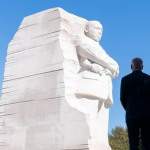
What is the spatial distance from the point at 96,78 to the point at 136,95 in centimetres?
226

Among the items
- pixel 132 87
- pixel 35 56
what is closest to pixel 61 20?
pixel 35 56

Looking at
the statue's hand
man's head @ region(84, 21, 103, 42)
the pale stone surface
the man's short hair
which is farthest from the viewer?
man's head @ region(84, 21, 103, 42)

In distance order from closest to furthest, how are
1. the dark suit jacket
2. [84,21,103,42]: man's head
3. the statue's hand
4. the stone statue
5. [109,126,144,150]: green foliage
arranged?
the dark suit jacket, the stone statue, the statue's hand, [84,21,103,42]: man's head, [109,126,144,150]: green foliage

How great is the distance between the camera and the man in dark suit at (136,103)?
4.00 metres

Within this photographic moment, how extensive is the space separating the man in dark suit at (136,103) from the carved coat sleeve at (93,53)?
7.14 ft

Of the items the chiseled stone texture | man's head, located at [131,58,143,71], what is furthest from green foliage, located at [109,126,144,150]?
man's head, located at [131,58,143,71]

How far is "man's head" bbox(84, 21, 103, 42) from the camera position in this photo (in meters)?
6.80

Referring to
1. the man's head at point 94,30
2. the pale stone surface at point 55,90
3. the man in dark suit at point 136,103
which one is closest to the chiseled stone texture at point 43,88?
the pale stone surface at point 55,90

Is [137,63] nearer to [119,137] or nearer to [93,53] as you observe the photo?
[93,53]

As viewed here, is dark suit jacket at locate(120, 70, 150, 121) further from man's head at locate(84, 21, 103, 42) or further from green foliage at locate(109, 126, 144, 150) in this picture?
green foliage at locate(109, 126, 144, 150)

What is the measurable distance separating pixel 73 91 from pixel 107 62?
916mm

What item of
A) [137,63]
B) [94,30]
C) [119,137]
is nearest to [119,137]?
[119,137]

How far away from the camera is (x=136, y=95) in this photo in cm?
412

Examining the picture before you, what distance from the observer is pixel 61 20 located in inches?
260
